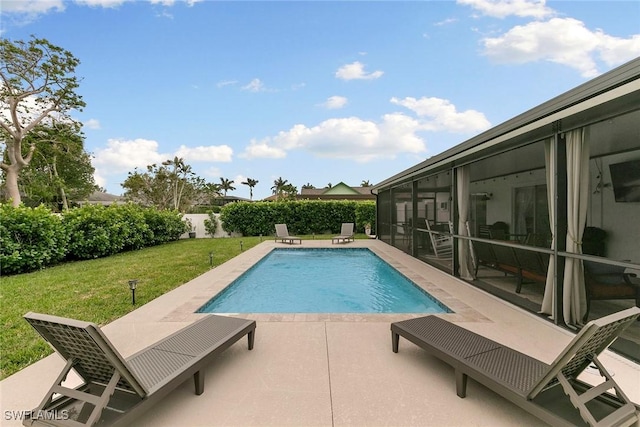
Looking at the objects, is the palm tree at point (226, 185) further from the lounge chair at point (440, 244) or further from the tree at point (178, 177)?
the lounge chair at point (440, 244)

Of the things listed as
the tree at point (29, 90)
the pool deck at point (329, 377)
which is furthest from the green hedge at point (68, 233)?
the tree at point (29, 90)

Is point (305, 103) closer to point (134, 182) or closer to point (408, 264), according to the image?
point (408, 264)

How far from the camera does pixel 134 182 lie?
119 feet

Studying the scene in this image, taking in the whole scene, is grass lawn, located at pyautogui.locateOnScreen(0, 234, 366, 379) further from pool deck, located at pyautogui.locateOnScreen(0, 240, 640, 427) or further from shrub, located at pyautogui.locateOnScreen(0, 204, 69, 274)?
pool deck, located at pyautogui.locateOnScreen(0, 240, 640, 427)

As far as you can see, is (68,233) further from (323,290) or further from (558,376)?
(558,376)

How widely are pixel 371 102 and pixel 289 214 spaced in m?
8.27

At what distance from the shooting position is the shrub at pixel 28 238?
775cm

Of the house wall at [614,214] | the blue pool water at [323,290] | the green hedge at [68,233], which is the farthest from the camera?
the green hedge at [68,233]

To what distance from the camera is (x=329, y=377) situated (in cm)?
299

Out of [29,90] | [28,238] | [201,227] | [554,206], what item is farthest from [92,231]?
[29,90]

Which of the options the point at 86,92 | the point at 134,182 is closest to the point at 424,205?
the point at 86,92

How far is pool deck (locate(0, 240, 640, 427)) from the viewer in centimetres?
244

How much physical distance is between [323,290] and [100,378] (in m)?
5.69

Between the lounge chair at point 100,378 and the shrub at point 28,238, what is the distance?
798cm
